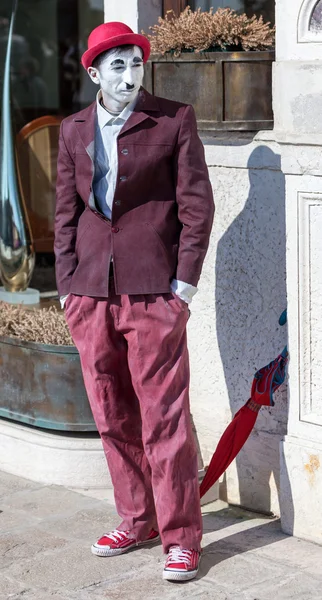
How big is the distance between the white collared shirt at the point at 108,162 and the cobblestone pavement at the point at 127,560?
0.91 m

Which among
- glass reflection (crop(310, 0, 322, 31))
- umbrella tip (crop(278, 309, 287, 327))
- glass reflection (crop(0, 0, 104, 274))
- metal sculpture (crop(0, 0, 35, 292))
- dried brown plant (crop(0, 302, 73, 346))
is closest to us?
glass reflection (crop(310, 0, 322, 31))

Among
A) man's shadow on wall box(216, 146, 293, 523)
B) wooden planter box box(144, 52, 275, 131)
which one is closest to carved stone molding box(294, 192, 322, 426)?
man's shadow on wall box(216, 146, 293, 523)

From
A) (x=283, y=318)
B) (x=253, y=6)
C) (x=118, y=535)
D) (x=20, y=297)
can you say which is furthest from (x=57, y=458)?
(x=253, y=6)

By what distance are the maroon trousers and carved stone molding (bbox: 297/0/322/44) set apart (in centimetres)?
96

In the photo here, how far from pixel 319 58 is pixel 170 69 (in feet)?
2.52

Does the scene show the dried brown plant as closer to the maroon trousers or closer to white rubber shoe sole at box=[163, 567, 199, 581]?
the maroon trousers

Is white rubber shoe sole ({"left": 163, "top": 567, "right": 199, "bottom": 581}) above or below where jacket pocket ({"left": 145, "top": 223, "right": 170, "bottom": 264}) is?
below

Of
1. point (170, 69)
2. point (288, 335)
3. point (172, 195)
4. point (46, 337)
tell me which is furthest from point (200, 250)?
point (46, 337)

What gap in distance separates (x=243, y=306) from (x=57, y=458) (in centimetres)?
102

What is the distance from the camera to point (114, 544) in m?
4.20

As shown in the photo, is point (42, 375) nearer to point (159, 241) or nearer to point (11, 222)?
point (159, 241)

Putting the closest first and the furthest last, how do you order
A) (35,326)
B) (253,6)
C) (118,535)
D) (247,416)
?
(118,535), (247,416), (253,6), (35,326)

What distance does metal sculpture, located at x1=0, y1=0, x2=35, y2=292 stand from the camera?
20.1 ft

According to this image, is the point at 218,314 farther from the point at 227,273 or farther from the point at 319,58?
the point at 319,58
